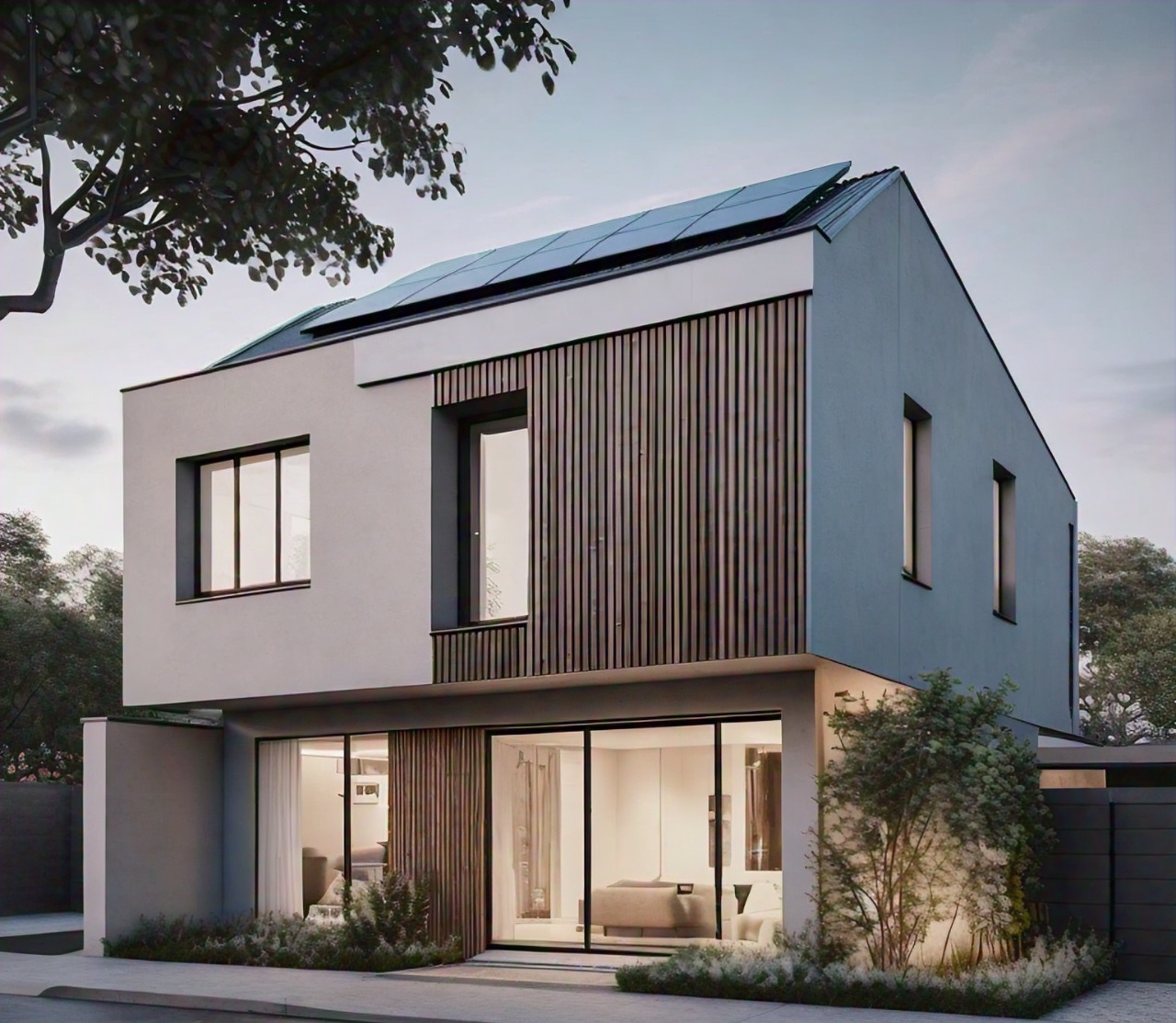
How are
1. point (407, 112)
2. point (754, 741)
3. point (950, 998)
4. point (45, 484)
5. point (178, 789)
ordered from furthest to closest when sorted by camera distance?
point (45, 484), point (178, 789), point (754, 741), point (950, 998), point (407, 112)

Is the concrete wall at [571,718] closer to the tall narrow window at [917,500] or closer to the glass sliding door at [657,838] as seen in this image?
the glass sliding door at [657,838]

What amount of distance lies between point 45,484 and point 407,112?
3017cm

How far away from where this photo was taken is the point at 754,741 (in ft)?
46.3

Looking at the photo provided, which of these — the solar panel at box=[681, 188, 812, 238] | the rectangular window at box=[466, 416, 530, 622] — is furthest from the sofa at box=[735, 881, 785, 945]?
the solar panel at box=[681, 188, 812, 238]

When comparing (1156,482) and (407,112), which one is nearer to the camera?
(407,112)

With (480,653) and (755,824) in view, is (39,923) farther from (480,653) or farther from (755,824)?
(755,824)

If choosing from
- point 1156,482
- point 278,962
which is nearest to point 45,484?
point 278,962

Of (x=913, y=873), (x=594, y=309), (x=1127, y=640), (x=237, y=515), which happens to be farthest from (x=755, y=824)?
(x=1127, y=640)

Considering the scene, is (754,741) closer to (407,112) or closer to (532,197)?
(407,112)

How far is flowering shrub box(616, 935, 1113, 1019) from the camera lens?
11555 millimetres

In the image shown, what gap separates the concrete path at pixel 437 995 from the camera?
11562 millimetres

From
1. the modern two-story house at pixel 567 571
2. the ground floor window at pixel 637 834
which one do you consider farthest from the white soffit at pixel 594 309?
the ground floor window at pixel 637 834

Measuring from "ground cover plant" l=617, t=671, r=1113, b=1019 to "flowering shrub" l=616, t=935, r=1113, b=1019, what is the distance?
16 millimetres

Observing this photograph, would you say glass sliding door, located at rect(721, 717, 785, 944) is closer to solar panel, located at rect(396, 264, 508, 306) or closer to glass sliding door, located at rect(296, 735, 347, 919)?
glass sliding door, located at rect(296, 735, 347, 919)
